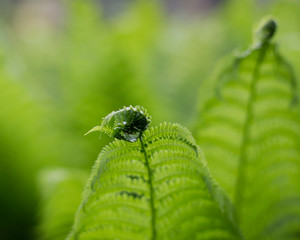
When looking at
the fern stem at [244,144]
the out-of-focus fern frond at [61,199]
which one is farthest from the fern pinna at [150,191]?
the out-of-focus fern frond at [61,199]

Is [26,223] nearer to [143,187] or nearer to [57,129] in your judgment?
[57,129]

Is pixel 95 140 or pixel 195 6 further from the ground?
pixel 195 6

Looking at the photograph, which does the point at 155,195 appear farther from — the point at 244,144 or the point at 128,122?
the point at 244,144

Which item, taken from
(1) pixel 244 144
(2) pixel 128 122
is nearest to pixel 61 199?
(1) pixel 244 144

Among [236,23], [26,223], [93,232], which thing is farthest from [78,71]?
[236,23]

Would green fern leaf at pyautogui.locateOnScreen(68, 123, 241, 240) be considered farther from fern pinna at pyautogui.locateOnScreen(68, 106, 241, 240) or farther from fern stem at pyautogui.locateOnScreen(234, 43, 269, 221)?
fern stem at pyautogui.locateOnScreen(234, 43, 269, 221)

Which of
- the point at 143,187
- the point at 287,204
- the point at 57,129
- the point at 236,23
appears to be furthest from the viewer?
the point at 236,23
